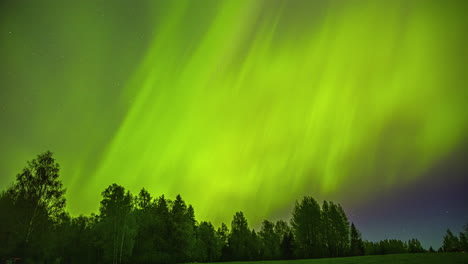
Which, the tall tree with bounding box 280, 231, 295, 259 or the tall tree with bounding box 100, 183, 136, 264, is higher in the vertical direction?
the tall tree with bounding box 100, 183, 136, 264

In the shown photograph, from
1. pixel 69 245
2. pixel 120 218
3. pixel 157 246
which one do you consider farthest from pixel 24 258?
pixel 69 245

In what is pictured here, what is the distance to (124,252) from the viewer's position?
53438 millimetres

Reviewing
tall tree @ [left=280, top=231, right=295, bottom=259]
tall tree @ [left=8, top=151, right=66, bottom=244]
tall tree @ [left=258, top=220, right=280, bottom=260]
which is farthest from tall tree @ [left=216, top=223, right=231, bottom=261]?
tall tree @ [left=8, top=151, right=66, bottom=244]

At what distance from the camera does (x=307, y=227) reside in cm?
8138

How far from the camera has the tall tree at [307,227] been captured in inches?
3059

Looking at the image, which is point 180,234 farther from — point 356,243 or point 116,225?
point 356,243

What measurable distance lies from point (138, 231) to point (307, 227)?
49479mm

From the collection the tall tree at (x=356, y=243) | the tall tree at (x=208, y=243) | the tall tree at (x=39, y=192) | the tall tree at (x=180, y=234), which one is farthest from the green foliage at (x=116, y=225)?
the tall tree at (x=356, y=243)

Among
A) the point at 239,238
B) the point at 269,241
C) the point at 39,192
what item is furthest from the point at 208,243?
the point at 39,192

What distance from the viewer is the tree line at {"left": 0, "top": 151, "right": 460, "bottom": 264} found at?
33188 mm

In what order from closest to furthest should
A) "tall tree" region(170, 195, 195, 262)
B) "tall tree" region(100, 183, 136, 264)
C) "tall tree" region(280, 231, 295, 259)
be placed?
"tall tree" region(100, 183, 136, 264)
"tall tree" region(170, 195, 195, 262)
"tall tree" region(280, 231, 295, 259)

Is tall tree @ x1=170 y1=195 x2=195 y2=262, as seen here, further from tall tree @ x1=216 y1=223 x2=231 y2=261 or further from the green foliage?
tall tree @ x1=216 y1=223 x2=231 y2=261

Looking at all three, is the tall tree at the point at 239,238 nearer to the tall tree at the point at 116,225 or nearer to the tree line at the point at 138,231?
the tree line at the point at 138,231

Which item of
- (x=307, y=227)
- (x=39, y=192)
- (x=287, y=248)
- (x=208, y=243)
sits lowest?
(x=287, y=248)
